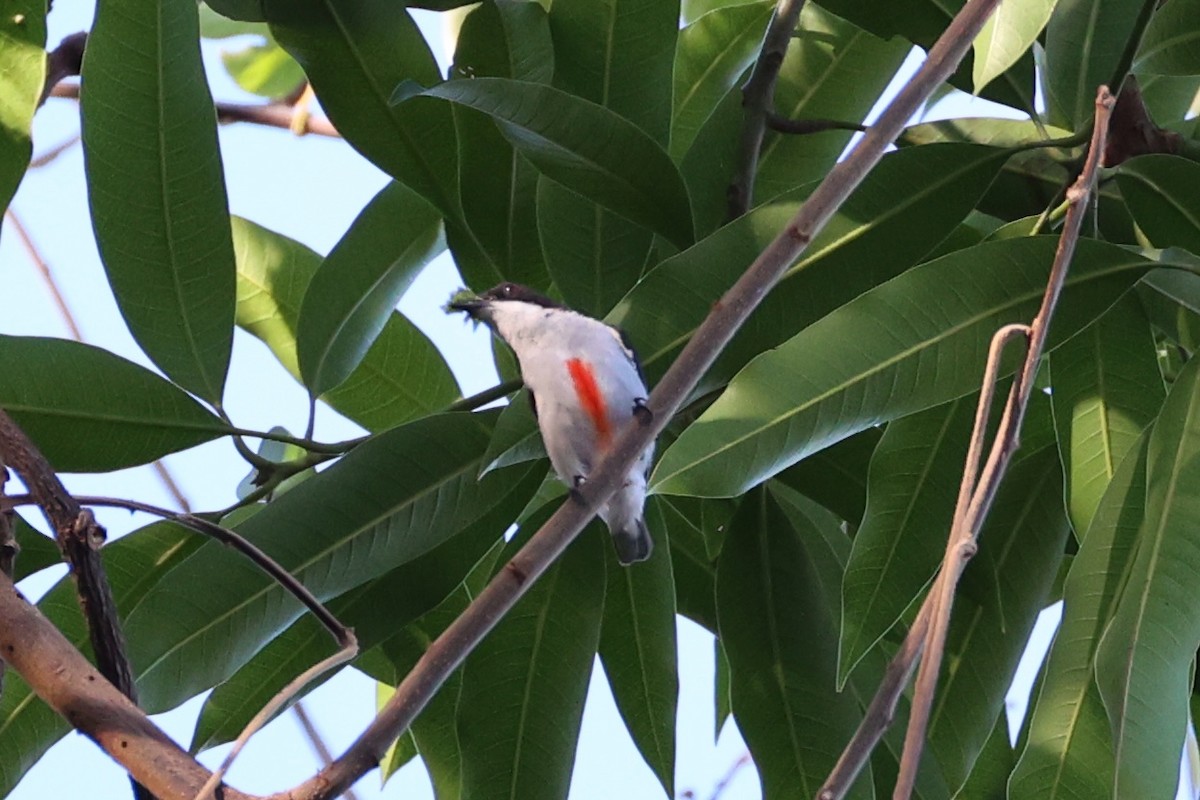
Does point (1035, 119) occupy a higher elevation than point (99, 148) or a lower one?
higher

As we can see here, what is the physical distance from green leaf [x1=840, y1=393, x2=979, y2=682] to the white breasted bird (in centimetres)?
47

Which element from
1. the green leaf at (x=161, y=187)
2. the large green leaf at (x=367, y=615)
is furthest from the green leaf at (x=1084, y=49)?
the green leaf at (x=161, y=187)

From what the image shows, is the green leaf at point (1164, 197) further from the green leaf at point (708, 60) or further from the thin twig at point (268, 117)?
the thin twig at point (268, 117)

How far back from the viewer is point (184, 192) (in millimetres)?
2266

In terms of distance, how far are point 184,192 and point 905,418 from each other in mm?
1230

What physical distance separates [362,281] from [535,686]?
81 cm

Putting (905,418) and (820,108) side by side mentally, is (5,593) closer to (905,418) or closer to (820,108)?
(905,418)

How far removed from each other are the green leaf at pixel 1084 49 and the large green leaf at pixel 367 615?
112 cm

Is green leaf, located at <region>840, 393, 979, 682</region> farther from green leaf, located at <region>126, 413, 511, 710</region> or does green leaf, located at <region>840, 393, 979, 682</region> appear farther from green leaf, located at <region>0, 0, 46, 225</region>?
green leaf, located at <region>0, 0, 46, 225</region>

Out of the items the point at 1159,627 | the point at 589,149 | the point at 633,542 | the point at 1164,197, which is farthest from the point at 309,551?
the point at 1164,197

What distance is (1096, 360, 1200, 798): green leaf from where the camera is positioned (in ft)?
5.63

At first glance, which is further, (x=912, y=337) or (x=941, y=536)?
(x=941, y=536)

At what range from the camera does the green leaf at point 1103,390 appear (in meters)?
2.20

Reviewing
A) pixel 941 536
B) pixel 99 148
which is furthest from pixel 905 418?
pixel 99 148
